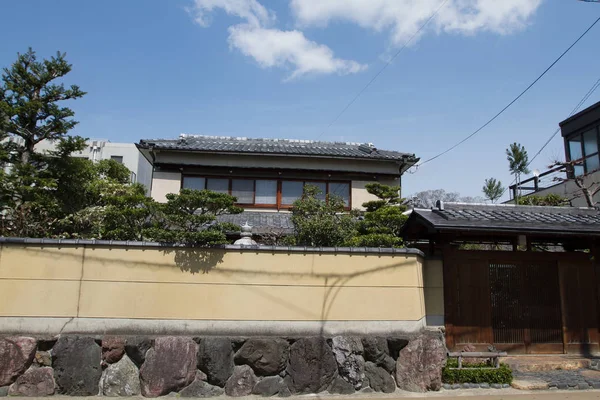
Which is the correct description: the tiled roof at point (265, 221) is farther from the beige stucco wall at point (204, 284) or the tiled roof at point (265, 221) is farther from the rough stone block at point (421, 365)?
the rough stone block at point (421, 365)

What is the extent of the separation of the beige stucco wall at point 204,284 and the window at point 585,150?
13758mm

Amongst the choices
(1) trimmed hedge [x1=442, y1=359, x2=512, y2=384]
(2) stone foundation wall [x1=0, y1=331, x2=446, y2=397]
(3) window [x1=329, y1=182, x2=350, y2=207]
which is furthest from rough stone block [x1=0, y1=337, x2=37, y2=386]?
(3) window [x1=329, y1=182, x2=350, y2=207]

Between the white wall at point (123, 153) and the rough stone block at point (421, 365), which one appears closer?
the rough stone block at point (421, 365)

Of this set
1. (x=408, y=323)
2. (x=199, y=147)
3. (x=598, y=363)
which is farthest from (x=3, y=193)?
(x=598, y=363)

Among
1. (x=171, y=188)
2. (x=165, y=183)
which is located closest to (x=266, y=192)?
(x=171, y=188)

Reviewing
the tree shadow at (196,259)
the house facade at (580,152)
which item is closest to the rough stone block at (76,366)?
the tree shadow at (196,259)

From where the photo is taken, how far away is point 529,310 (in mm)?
9078

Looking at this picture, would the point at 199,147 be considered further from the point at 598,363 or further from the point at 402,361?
the point at 598,363

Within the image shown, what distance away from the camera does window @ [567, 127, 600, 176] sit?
17016 mm

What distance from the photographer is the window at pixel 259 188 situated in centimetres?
1482

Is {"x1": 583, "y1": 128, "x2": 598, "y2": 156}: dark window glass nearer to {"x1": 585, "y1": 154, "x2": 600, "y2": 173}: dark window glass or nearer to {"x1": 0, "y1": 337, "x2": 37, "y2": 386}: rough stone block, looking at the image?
{"x1": 585, "y1": 154, "x2": 600, "y2": 173}: dark window glass

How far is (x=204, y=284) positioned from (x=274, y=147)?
9.38 meters

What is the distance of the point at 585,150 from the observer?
57.8ft

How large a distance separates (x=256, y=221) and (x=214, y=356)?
6.70 metres
